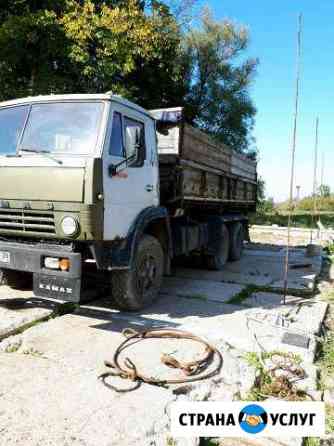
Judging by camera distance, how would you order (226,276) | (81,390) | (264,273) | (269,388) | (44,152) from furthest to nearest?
(264,273) → (226,276) → (44,152) → (269,388) → (81,390)

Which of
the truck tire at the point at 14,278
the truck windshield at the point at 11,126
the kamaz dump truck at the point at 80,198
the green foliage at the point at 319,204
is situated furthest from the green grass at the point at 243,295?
the green foliage at the point at 319,204

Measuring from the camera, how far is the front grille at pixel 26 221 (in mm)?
4262

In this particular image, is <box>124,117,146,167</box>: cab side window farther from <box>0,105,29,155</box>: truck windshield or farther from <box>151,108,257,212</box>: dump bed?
<box>0,105,29,155</box>: truck windshield

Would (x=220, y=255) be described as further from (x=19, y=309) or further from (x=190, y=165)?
(x=19, y=309)

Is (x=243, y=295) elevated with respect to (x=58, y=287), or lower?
lower

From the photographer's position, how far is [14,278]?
18.6 feet

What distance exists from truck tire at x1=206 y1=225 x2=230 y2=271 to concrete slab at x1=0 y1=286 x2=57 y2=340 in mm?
3821

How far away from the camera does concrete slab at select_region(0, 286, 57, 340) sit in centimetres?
425

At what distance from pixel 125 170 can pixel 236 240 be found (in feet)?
17.8

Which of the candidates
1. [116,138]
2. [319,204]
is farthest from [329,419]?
[319,204]

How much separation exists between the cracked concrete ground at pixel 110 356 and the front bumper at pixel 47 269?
44 centimetres

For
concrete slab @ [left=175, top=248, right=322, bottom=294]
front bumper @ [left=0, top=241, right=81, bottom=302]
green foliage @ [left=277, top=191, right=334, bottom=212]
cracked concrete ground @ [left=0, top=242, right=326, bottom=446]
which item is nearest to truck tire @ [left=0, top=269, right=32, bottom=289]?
cracked concrete ground @ [left=0, top=242, right=326, bottom=446]

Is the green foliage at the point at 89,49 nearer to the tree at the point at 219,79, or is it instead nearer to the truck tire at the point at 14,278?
the tree at the point at 219,79

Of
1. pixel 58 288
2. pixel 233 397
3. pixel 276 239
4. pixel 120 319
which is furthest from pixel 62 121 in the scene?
pixel 276 239
